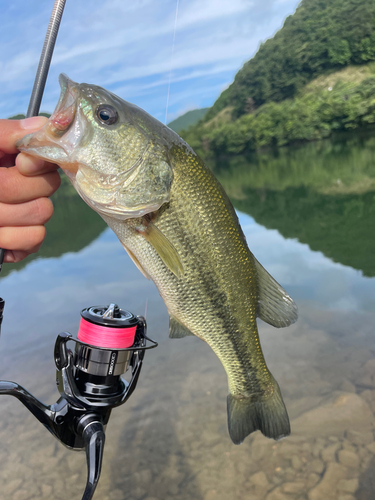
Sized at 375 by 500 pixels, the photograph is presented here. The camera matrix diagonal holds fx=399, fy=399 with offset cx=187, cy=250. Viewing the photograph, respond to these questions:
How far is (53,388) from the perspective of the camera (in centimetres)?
585

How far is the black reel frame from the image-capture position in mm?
1788

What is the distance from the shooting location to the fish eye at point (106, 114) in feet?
5.59

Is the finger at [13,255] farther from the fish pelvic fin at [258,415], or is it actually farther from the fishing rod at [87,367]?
the fish pelvic fin at [258,415]

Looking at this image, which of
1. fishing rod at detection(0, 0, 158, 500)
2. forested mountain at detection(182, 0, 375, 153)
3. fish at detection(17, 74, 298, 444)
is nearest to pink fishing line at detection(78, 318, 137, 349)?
fishing rod at detection(0, 0, 158, 500)

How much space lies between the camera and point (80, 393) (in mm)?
1850

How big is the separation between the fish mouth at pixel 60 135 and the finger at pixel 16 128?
0.05 m

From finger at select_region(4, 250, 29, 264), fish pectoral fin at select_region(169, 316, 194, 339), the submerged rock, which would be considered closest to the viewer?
finger at select_region(4, 250, 29, 264)

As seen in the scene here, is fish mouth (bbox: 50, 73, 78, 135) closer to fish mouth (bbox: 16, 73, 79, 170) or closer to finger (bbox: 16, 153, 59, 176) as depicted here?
fish mouth (bbox: 16, 73, 79, 170)

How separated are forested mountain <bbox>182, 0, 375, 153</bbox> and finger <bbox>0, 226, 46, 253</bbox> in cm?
5708

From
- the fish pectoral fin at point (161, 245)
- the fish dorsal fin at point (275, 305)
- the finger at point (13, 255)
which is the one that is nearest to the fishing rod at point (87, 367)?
the finger at point (13, 255)

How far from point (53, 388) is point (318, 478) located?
12.7 ft

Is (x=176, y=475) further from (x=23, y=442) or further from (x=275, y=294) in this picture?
(x=275, y=294)

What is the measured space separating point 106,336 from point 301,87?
97.5m

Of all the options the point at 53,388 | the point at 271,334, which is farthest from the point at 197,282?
the point at 53,388
